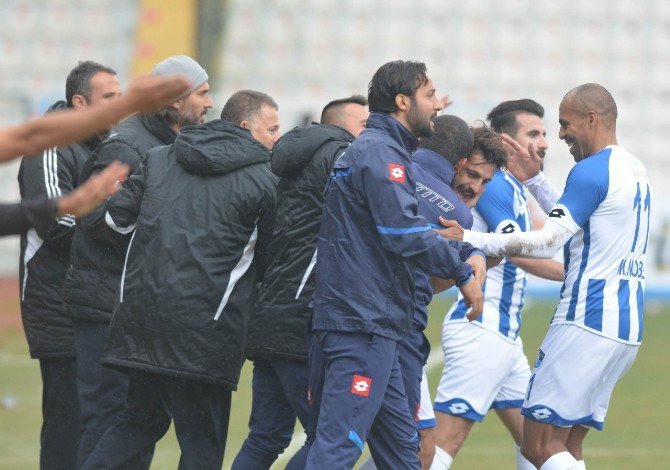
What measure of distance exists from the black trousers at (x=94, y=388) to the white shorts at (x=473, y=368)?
177 centimetres

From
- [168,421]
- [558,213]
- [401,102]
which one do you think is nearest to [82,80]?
[168,421]

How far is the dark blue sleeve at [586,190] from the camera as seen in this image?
6191mm

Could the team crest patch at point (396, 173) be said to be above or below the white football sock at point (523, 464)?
above

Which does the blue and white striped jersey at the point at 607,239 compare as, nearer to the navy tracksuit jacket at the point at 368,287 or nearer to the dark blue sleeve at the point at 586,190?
the dark blue sleeve at the point at 586,190

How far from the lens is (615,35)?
79.8 ft

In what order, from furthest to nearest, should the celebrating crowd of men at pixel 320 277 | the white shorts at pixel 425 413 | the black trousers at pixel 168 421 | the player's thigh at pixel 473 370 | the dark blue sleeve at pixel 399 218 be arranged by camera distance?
the player's thigh at pixel 473 370 < the white shorts at pixel 425 413 < the black trousers at pixel 168 421 < the celebrating crowd of men at pixel 320 277 < the dark blue sleeve at pixel 399 218

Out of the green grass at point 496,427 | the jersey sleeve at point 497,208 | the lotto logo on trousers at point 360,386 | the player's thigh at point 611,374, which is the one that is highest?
the jersey sleeve at point 497,208

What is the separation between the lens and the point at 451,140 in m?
6.28

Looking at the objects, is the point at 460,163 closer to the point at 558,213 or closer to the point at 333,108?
the point at 558,213

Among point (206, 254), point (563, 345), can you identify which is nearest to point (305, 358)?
point (206, 254)

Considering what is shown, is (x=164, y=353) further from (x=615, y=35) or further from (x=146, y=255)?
(x=615, y=35)

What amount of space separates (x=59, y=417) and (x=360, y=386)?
87.8 inches

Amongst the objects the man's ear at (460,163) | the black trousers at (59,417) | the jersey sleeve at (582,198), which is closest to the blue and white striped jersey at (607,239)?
the jersey sleeve at (582,198)

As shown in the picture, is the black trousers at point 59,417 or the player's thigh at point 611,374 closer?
the player's thigh at point 611,374
